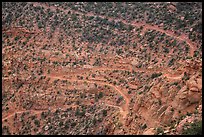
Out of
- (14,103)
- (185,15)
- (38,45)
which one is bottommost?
(14,103)

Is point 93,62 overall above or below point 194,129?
below

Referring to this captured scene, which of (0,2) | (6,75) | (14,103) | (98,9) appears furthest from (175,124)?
(0,2)

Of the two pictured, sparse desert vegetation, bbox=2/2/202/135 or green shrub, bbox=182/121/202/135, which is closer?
green shrub, bbox=182/121/202/135

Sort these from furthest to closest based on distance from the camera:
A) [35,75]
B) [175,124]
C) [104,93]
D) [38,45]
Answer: [38,45], [35,75], [104,93], [175,124]

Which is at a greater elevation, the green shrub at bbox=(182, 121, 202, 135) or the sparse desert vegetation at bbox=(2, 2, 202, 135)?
the green shrub at bbox=(182, 121, 202, 135)

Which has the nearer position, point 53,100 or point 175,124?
point 175,124

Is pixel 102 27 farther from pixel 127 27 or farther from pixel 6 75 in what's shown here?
pixel 6 75

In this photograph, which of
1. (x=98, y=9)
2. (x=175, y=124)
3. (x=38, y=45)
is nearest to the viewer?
(x=175, y=124)

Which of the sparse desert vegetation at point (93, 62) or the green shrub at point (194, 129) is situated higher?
the green shrub at point (194, 129)

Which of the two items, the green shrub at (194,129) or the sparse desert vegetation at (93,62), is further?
the sparse desert vegetation at (93,62)

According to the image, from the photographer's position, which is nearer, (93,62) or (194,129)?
(194,129)

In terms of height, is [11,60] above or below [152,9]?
below
